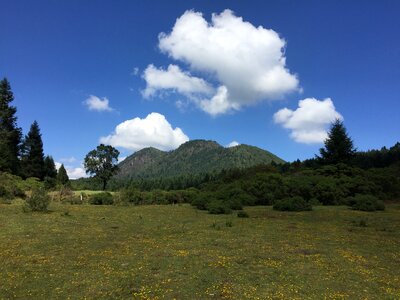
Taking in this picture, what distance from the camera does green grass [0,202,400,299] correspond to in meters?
10.1

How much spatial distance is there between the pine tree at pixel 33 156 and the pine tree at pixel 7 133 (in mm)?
1866

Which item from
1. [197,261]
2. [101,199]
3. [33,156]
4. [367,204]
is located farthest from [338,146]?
[33,156]

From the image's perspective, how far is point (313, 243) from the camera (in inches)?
677

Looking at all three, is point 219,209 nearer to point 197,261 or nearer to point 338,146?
point 197,261

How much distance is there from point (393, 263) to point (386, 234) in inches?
308

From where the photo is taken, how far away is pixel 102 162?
9794 centimetres

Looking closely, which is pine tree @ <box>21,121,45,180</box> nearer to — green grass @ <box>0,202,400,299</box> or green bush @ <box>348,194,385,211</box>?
green grass @ <box>0,202,400,299</box>

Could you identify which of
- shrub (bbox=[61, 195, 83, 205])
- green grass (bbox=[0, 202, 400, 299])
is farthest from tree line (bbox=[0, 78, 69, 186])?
green grass (bbox=[0, 202, 400, 299])

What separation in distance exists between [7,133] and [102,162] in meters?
33.8

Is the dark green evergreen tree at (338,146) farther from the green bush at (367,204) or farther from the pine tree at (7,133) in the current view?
the pine tree at (7,133)

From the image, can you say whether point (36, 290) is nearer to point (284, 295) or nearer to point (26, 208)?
point (284, 295)

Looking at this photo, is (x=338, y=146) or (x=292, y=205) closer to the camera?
(x=292, y=205)

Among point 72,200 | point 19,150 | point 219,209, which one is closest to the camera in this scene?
point 219,209

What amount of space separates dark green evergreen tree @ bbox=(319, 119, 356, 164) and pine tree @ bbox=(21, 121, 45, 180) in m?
62.8
